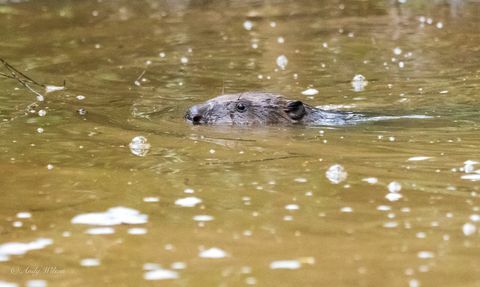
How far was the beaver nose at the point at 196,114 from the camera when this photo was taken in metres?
8.85

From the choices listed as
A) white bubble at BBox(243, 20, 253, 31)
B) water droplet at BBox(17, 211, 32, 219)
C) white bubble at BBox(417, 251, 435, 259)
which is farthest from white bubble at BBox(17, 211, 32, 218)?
white bubble at BBox(243, 20, 253, 31)

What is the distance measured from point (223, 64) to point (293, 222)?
745cm

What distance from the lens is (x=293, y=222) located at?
5270 millimetres

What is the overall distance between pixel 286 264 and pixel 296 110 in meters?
4.40

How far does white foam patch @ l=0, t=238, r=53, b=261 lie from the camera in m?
4.88

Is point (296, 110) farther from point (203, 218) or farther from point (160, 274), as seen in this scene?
point (160, 274)

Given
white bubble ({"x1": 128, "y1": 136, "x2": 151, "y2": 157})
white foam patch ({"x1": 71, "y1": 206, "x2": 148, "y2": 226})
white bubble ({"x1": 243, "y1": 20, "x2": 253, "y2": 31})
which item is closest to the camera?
white foam patch ({"x1": 71, "y1": 206, "x2": 148, "y2": 226})

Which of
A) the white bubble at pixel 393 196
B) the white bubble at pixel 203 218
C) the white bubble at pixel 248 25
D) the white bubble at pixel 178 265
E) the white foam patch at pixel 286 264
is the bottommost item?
the white bubble at pixel 178 265

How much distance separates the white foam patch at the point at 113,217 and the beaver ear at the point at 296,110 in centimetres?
354

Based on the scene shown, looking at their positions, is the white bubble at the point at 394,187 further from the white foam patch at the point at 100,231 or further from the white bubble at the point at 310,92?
the white bubble at the point at 310,92

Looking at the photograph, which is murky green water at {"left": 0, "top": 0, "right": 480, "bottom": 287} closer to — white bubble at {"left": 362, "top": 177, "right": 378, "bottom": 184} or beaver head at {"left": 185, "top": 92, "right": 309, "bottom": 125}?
white bubble at {"left": 362, "top": 177, "right": 378, "bottom": 184}

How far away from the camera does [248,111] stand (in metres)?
9.17

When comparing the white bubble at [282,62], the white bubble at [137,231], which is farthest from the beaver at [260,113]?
the white bubble at [137,231]

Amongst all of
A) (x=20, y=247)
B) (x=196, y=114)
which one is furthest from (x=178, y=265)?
(x=196, y=114)
